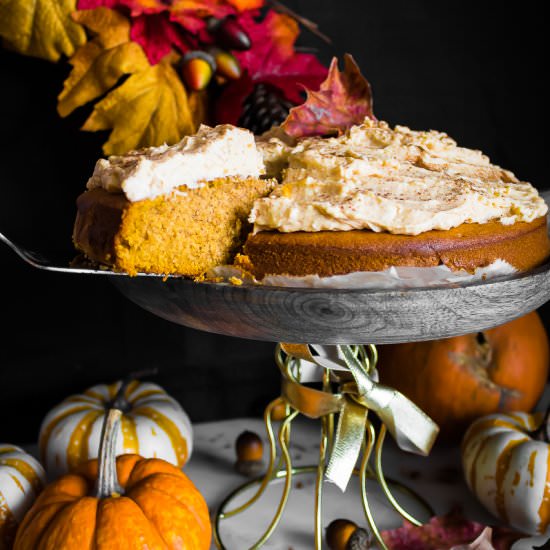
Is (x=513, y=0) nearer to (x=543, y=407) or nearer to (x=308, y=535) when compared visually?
(x=543, y=407)

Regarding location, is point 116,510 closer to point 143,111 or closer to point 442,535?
point 442,535

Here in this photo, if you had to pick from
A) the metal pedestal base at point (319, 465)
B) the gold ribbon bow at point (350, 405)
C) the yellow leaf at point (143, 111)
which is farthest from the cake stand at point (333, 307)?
the yellow leaf at point (143, 111)

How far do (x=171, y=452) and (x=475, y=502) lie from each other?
1.87 ft

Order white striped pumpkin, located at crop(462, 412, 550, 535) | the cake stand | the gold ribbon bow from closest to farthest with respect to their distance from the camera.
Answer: the cake stand
the gold ribbon bow
white striped pumpkin, located at crop(462, 412, 550, 535)

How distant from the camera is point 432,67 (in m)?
1.67

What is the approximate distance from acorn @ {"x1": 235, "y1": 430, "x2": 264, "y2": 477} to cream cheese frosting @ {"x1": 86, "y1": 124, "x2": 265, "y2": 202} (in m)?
0.63

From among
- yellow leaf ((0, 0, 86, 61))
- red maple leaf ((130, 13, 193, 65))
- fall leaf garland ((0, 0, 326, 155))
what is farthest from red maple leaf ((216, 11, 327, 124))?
yellow leaf ((0, 0, 86, 61))

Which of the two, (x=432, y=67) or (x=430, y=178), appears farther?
(x=432, y=67)

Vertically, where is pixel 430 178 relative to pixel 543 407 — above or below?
above

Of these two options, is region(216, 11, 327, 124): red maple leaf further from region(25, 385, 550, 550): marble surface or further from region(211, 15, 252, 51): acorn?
region(25, 385, 550, 550): marble surface

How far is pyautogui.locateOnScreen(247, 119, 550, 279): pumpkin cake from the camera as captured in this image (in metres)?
0.92

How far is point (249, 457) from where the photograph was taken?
147cm

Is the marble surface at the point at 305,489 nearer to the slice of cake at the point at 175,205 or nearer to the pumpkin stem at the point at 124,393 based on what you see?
the pumpkin stem at the point at 124,393

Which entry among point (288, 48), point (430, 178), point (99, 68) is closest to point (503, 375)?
point (430, 178)
